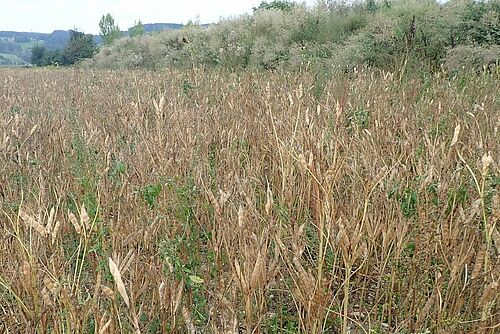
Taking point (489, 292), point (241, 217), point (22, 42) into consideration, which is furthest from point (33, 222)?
point (22, 42)

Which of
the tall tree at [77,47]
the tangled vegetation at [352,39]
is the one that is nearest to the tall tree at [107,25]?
the tall tree at [77,47]

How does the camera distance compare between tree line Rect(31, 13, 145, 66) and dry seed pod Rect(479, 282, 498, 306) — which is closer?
dry seed pod Rect(479, 282, 498, 306)

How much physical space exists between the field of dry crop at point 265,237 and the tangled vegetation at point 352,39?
2938 mm

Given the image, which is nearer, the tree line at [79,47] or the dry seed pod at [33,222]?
the dry seed pod at [33,222]

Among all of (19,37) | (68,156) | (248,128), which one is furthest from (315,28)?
(19,37)

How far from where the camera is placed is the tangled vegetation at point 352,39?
870 centimetres

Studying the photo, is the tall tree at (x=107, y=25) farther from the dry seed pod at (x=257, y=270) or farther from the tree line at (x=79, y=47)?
the dry seed pod at (x=257, y=270)

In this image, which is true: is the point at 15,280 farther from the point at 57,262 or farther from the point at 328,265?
the point at 328,265

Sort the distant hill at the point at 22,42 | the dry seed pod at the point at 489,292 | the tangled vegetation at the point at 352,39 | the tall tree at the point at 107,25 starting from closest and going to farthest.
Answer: the dry seed pod at the point at 489,292, the tangled vegetation at the point at 352,39, the tall tree at the point at 107,25, the distant hill at the point at 22,42

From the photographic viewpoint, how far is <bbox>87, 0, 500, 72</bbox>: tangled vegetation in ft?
28.6

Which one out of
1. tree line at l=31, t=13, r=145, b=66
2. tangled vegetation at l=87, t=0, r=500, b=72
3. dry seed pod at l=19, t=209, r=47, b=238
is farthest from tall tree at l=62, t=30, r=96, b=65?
dry seed pod at l=19, t=209, r=47, b=238

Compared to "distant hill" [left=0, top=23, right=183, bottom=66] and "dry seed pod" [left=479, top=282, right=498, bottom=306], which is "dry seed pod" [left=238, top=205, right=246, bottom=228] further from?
"distant hill" [left=0, top=23, right=183, bottom=66]

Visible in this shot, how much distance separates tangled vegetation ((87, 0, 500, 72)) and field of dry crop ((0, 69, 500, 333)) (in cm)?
294

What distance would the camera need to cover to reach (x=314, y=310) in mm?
1327
